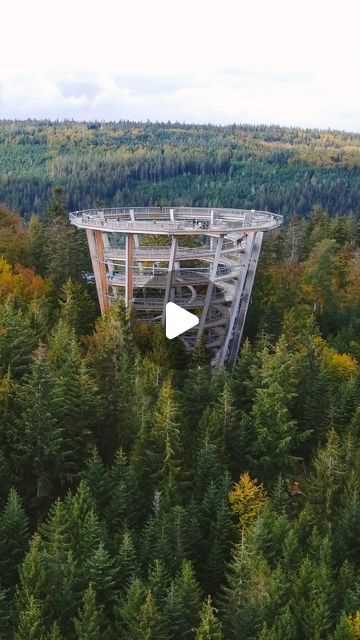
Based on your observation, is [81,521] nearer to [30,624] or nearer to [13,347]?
[30,624]

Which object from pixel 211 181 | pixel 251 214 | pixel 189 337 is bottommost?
pixel 211 181

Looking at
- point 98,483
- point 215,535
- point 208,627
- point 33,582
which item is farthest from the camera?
point 98,483

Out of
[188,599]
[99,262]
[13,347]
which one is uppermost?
[13,347]

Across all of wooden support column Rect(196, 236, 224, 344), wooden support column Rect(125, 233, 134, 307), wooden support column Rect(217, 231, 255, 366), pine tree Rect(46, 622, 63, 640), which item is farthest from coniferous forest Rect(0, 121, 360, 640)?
wooden support column Rect(196, 236, 224, 344)

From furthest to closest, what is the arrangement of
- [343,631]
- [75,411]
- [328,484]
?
[75,411], [328,484], [343,631]

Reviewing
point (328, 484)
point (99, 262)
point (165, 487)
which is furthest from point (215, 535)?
point (99, 262)

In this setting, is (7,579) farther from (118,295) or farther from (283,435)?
(118,295)

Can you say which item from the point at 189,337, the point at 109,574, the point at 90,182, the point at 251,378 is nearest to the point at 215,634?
the point at 109,574

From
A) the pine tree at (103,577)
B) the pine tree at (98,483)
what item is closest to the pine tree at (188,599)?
the pine tree at (103,577)
